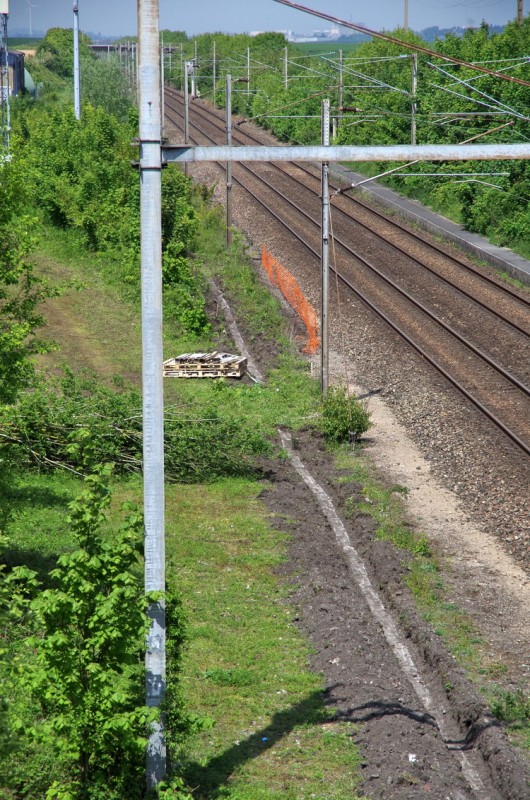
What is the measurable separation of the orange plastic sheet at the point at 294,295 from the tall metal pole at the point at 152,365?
18.0m

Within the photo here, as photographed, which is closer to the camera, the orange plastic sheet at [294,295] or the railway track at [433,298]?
the railway track at [433,298]

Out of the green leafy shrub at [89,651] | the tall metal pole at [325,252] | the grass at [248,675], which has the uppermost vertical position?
the tall metal pole at [325,252]

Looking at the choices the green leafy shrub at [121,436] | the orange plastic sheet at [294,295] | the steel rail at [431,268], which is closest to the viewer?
the green leafy shrub at [121,436]

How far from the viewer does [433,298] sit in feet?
99.3

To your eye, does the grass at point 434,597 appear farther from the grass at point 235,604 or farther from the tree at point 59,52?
the tree at point 59,52

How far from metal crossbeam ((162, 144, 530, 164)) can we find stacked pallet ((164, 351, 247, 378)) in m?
15.3

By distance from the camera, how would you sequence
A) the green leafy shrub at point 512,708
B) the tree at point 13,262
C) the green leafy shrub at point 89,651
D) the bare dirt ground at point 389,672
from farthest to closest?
1. the tree at point 13,262
2. the green leafy shrub at point 512,708
3. the bare dirt ground at point 389,672
4. the green leafy shrub at point 89,651

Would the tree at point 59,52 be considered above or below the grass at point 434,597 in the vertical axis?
above

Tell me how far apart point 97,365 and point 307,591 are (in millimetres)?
12457

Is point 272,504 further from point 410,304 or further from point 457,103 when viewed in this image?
point 457,103

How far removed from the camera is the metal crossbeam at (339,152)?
8008 millimetres

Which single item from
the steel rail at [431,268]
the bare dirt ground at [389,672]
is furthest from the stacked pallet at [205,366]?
the steel rail at [431,268]

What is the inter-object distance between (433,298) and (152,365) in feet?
75.8

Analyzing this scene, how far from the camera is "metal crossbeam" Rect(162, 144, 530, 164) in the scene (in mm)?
8008
